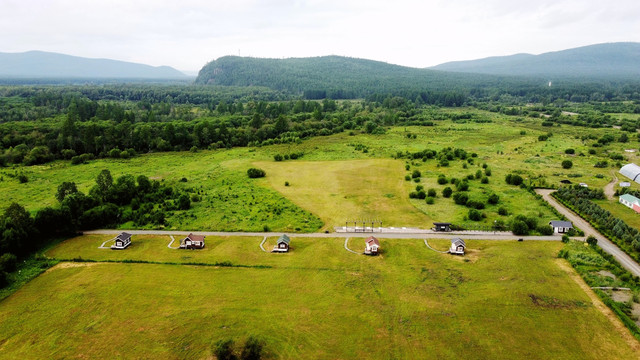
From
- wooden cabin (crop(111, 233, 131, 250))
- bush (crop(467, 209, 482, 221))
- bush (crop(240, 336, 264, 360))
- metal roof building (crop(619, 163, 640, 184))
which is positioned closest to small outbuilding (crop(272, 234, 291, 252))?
bush (crop(240, 336, 264, 360))

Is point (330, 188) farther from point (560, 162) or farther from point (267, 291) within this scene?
point (560, 162)

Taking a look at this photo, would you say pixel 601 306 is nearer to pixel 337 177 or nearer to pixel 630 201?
pixel 630 201

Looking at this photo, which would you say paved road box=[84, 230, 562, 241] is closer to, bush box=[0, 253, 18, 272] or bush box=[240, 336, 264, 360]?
bush box=[0, 253, 18, 272]

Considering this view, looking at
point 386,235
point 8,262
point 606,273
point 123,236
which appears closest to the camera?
point 606,273

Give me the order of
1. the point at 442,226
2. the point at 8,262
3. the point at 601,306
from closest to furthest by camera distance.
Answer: the point at 601,306 < the point at 8,262 < the point at 442,226

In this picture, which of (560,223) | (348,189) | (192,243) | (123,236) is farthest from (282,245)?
(560,223)

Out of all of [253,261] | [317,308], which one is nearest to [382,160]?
[253,261]
